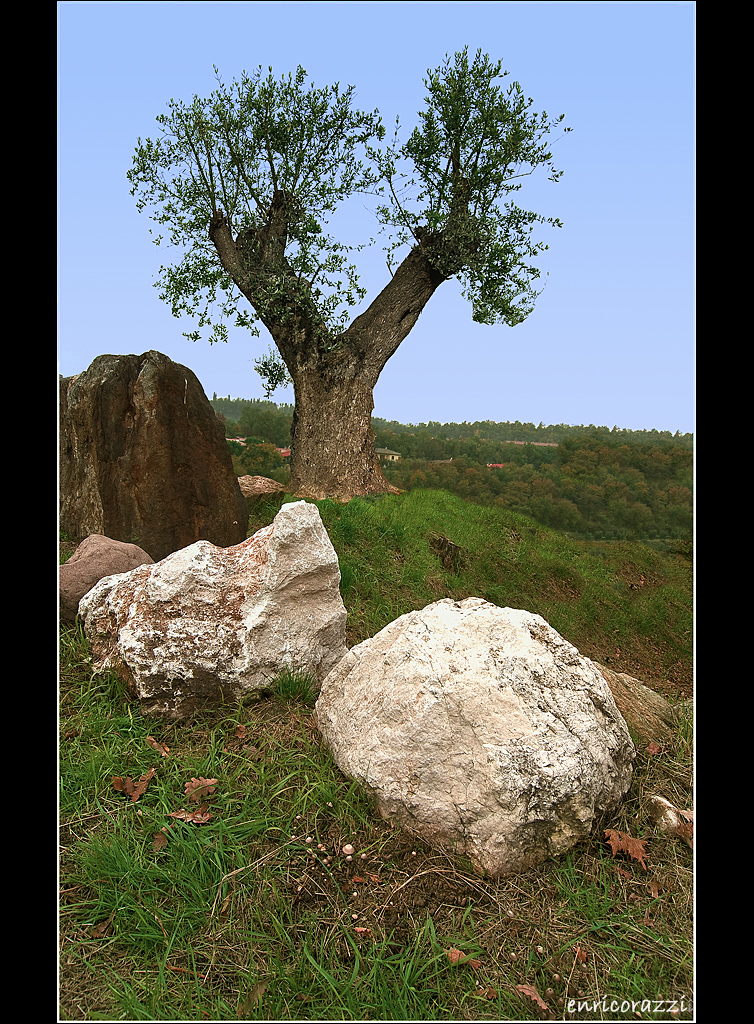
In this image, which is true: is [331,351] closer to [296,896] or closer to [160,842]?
[160,842]

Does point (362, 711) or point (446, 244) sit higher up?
point (446, 244)

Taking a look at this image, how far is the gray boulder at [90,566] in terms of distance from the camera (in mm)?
6250

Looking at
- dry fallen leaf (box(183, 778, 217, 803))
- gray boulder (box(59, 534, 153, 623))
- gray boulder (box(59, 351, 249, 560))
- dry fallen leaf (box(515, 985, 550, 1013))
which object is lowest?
dry fallen leaf (box(515, 985, 550, 1013))

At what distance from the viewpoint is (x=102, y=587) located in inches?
235

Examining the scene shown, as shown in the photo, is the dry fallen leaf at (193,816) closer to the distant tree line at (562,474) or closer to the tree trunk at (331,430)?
the tree trunk at (331,430)

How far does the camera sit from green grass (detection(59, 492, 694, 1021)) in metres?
3.43

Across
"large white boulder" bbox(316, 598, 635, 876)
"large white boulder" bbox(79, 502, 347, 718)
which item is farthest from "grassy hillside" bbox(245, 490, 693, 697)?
"large white boulder" bbox(316, 598, 635, 876)

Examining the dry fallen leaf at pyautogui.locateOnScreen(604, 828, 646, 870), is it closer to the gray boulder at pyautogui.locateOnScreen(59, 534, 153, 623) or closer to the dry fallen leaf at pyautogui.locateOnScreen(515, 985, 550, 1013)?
the dry fallen leaf at pyautogui.locateOnScreen(515, 985, 550, 1013)

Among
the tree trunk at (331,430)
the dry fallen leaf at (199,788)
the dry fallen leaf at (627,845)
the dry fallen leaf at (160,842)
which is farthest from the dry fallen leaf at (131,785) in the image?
the tree trunk at (331,430)

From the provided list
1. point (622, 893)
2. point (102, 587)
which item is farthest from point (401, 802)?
point (102, 587)

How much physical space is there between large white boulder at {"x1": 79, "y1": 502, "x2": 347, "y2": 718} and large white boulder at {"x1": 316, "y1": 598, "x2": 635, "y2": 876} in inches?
34.9

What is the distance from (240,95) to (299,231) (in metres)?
3.03

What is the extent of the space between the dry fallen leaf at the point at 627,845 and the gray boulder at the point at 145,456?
239 inches
